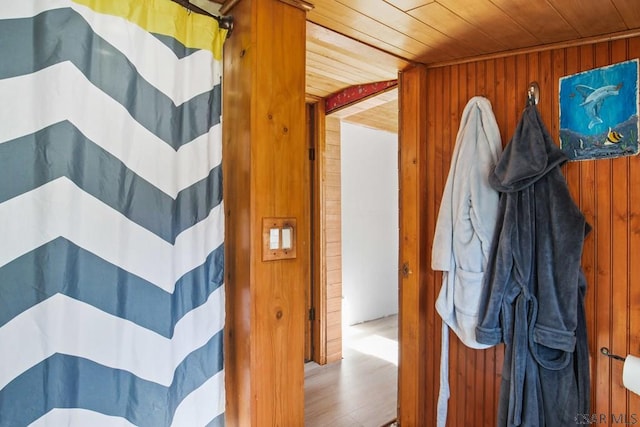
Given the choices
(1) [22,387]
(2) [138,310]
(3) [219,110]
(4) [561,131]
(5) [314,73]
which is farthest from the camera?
(5) [314,73]

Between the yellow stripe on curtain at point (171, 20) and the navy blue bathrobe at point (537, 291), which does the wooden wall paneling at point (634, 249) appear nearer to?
the navy blue bathrobe at point (537, 291)

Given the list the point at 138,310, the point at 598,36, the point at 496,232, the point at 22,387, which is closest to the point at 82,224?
the point at 138,310

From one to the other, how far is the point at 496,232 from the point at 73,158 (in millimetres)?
1659

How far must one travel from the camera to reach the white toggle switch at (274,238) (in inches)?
49.5

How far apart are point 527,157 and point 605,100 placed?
0.39m

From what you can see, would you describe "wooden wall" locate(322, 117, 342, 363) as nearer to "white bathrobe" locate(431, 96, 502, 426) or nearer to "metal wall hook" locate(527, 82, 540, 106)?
"white bathrobe" locate(431, 96, 502, 426)

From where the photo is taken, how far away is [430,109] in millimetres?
1971

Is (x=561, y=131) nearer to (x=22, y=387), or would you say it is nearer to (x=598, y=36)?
(x=598, y=36)

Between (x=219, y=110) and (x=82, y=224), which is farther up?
(x=219, y=110)

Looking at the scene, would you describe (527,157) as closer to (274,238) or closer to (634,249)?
(634,249)

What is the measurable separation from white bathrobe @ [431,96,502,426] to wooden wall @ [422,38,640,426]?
5.3 inches

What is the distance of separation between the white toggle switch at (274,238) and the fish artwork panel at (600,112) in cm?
134

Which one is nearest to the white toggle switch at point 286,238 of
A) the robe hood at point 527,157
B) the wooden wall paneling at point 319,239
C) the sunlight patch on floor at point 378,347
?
the robe hood at point 527,157

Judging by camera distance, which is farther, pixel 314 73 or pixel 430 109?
pixel 314 73
